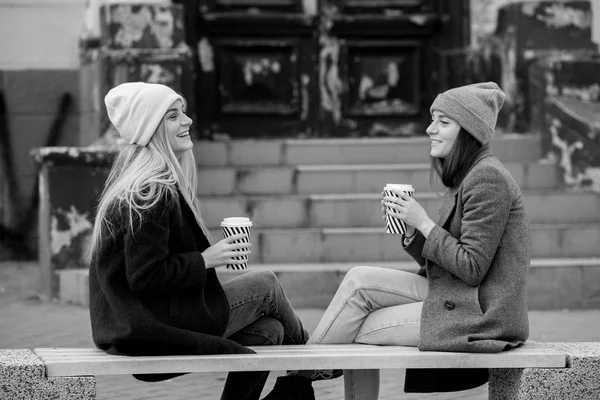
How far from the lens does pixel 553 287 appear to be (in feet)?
24.4

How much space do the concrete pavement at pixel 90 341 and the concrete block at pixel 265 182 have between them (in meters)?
1.35

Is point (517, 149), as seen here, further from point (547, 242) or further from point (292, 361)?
point (292, 361)

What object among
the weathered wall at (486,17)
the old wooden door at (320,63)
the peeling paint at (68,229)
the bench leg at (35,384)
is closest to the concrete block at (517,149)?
the old wooden door at (320,63)

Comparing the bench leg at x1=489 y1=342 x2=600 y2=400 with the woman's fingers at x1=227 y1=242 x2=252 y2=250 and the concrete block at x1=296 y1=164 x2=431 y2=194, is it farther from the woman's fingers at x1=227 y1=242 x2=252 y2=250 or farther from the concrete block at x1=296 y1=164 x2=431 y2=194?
the concrete block at x1=296 y1=164 x2=431 y2=194

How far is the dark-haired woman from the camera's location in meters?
4.22

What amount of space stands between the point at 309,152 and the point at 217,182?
0.77 meters

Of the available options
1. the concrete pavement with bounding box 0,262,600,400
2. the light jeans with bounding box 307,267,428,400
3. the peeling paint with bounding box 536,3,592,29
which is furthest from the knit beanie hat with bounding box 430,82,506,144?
the peeling paint with bounding box 536,3,592,29

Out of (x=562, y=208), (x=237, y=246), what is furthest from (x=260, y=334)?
(x=562, y=208)

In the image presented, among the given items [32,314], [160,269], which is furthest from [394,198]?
[32,314]

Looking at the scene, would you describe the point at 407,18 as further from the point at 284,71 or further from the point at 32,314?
the point at 32,314

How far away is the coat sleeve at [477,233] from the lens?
13.8 ft

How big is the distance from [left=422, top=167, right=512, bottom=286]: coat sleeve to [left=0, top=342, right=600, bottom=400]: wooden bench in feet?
1.00

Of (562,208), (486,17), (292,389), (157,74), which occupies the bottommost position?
(562,208)

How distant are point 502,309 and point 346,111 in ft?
17.4
